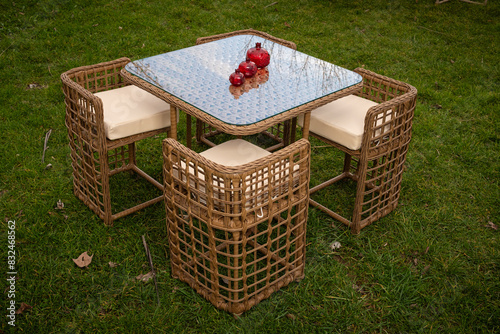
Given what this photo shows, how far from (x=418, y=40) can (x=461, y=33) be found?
27.1 inches

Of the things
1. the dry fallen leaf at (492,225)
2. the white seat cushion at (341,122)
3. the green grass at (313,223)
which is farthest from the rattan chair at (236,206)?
the dry fallen leaf at (492,225)

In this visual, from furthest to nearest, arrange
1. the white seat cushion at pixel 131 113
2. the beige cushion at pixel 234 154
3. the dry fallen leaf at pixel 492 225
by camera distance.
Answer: the dry fallen leaf at pixel 492 225, the white seat cushion at pixel 131 113, the beige cushion at pixel 234 154

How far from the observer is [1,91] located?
4.89 metres

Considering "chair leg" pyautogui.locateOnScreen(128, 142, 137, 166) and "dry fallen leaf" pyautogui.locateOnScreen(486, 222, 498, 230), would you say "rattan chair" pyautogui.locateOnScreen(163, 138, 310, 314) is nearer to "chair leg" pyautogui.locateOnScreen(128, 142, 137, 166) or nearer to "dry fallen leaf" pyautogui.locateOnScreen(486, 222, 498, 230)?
"chair leg" pyautogui.locateOnScreen(128, 142, 137, 166)

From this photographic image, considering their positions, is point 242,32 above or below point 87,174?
above

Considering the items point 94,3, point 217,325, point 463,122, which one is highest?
point 94,3

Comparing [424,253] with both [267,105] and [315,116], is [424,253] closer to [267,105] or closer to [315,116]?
[315,116]

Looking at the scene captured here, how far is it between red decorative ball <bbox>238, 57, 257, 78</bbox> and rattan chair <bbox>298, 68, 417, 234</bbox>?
0.47 metres

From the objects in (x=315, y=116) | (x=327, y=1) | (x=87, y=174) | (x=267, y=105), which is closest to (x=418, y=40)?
(x=327, y=1)

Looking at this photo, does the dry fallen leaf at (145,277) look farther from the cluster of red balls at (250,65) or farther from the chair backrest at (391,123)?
the chair backrest at (391,123)

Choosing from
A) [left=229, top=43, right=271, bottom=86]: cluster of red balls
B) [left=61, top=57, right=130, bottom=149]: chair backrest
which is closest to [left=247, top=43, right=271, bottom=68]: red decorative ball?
[left=229, top=43, right=271, bottom=86]: cluster of red balls

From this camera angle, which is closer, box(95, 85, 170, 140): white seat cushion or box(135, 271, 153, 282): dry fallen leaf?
box(135, 271, 153, 282): dry fallen leaf

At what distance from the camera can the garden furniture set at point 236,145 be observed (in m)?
2.62

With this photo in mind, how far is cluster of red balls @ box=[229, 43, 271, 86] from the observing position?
120 inches
